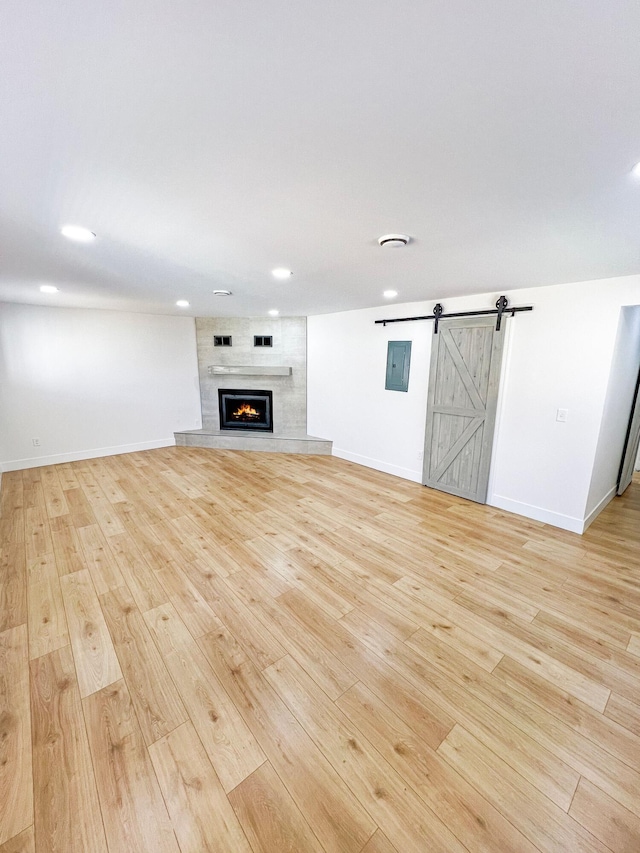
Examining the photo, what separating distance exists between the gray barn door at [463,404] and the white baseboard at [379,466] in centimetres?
25

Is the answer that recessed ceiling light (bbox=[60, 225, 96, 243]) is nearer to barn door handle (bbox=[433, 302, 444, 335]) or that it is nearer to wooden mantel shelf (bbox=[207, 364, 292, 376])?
barn door handle (bbox=[433, 302, 444, 335])

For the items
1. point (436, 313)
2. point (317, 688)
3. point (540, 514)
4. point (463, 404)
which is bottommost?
point (317, 688)

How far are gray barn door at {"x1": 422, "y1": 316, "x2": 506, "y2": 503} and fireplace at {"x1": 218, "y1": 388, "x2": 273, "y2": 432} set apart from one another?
10.2ft

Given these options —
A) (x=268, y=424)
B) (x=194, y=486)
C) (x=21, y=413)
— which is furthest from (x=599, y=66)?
(x=21, y=413)

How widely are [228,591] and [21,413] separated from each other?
14.9 feet

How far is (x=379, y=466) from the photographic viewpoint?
192 inches

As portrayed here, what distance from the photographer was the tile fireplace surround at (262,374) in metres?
5.73

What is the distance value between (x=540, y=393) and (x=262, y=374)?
4170 mm

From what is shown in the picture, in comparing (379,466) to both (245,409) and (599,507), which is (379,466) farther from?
(245,409)

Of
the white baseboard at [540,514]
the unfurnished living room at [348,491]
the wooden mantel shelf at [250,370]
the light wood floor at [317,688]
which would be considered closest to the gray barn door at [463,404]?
the unfurnished living room at [348,491]

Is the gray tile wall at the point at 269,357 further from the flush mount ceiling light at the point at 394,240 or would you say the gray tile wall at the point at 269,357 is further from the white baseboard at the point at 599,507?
the white baseboard at the point at 599,507

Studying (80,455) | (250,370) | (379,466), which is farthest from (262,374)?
(80,455)

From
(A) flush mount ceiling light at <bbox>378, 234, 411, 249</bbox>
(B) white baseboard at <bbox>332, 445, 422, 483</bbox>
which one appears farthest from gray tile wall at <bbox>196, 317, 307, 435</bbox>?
(A) flush mount ceiling light at <bbox>378, 234, 411, 249</bbox>

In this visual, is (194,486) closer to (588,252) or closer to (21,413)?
(21,413)
